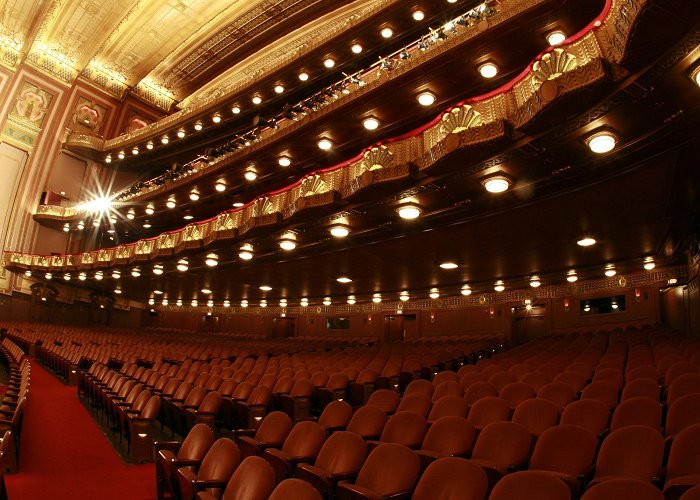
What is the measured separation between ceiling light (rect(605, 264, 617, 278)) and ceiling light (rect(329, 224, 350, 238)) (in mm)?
5842

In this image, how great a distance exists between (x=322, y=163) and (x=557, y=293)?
6.91 meters

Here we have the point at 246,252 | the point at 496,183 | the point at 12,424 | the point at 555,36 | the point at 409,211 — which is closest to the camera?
the point at 12,424

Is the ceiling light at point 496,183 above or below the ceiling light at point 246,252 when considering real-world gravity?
below

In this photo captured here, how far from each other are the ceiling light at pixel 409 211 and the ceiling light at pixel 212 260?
226 inches

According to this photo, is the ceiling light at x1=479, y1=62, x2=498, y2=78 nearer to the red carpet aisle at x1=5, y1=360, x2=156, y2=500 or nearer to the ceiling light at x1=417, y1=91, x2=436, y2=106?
the ceiling light at x1=417, y1=91, x2=436, y2=106

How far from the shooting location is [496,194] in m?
6.23

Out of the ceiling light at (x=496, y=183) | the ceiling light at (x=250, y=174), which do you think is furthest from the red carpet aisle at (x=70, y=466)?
the ceiling light at (x=250, y=174)

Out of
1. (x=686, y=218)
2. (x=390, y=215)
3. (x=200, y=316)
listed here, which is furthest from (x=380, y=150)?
(x=200, y=316)

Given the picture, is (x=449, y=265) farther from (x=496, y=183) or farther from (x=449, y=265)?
(x=496, y=183)

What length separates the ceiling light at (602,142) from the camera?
4.70 meters

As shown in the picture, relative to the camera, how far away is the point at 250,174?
14398mm

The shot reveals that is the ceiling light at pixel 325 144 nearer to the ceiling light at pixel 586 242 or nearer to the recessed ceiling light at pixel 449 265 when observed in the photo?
the recessed ceiling light at pixel 449 265

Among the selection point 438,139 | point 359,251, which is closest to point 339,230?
point 359,251

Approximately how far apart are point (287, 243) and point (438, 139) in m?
4.16
